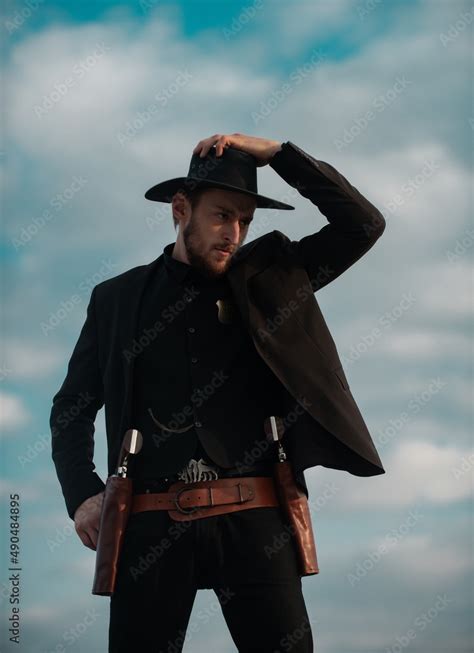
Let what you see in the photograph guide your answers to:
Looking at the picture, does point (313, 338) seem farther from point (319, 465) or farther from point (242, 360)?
point (319, 465)

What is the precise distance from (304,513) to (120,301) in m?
1.50

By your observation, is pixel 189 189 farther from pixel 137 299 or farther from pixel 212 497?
pixel 212 497

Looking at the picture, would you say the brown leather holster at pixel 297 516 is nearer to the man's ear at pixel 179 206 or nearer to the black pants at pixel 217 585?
the black pants at pixel 217 585

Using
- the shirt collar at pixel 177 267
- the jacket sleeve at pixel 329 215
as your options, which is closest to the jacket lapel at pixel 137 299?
the shirt collar at pixel 177 267

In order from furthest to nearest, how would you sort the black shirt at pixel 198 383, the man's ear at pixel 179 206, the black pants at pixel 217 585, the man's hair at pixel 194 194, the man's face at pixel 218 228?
the man's ear at pixel 179 206 → the man's hair at pixel 194 194 → the man's face at pixel 218 228 → the black shirt at pixel 198 383 → the black pants at pixel 217 585

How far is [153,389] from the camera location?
14.5 ft

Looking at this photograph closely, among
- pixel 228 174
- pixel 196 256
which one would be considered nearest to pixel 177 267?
pixel 196 256

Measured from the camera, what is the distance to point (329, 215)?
179 inches

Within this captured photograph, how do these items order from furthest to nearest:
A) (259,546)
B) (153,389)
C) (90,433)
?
(90,433) → (153,389) → (259,546)

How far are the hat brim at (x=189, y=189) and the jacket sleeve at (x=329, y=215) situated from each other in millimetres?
173

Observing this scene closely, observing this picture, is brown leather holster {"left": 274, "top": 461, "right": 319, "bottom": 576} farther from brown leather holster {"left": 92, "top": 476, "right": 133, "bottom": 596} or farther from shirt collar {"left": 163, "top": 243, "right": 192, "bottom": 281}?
shirt collar {"left": 163, "top": 243, "right": 192, "bottom": 281}

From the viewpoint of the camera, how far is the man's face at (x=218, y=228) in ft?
14.8

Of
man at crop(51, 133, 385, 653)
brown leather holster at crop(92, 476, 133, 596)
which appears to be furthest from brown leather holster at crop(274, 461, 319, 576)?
brown leather holster at crop(92, 476, 133, 596)

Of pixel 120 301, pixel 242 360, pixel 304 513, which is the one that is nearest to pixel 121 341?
pixel 120 301
